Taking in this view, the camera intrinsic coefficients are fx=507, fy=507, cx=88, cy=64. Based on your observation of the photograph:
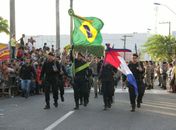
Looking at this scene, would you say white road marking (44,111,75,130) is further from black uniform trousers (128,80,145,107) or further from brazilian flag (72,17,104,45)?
brazilian flag (72,17,104,45)

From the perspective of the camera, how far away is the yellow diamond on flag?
1938 cm

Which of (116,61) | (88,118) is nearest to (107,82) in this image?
(116,61)

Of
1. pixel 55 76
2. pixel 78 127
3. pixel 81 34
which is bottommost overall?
pixel 78 127

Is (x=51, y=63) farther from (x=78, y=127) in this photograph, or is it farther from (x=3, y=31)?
(x=3, y=31)

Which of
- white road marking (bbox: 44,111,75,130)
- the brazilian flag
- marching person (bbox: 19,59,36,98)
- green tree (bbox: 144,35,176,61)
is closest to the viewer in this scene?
white road marking (bbox: 44,111,75,130)

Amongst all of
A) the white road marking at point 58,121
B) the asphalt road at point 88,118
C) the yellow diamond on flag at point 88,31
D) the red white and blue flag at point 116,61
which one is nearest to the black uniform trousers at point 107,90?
the asphalt road at point 88,118

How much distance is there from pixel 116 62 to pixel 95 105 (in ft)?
6.86

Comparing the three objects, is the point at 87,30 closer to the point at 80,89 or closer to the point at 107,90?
the point at 80,89

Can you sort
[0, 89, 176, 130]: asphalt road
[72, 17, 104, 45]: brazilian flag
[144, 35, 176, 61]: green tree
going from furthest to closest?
[144, 35, 176, 61]: green tree → [72, 17, 104, 45]: brazilian flag → [0, 89, 176, 130]: asphalt road

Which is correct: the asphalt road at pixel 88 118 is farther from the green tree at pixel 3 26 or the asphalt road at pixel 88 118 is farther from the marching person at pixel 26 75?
the green tree at pixel 3 26

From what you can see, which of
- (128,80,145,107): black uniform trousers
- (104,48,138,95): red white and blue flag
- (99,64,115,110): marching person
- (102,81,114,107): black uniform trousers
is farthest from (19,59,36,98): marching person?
(128,80,145,107): black uniform trousers

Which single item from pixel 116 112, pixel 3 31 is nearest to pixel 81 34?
pixel 116 112

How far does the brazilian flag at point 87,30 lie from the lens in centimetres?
1901

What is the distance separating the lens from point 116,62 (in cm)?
1675
